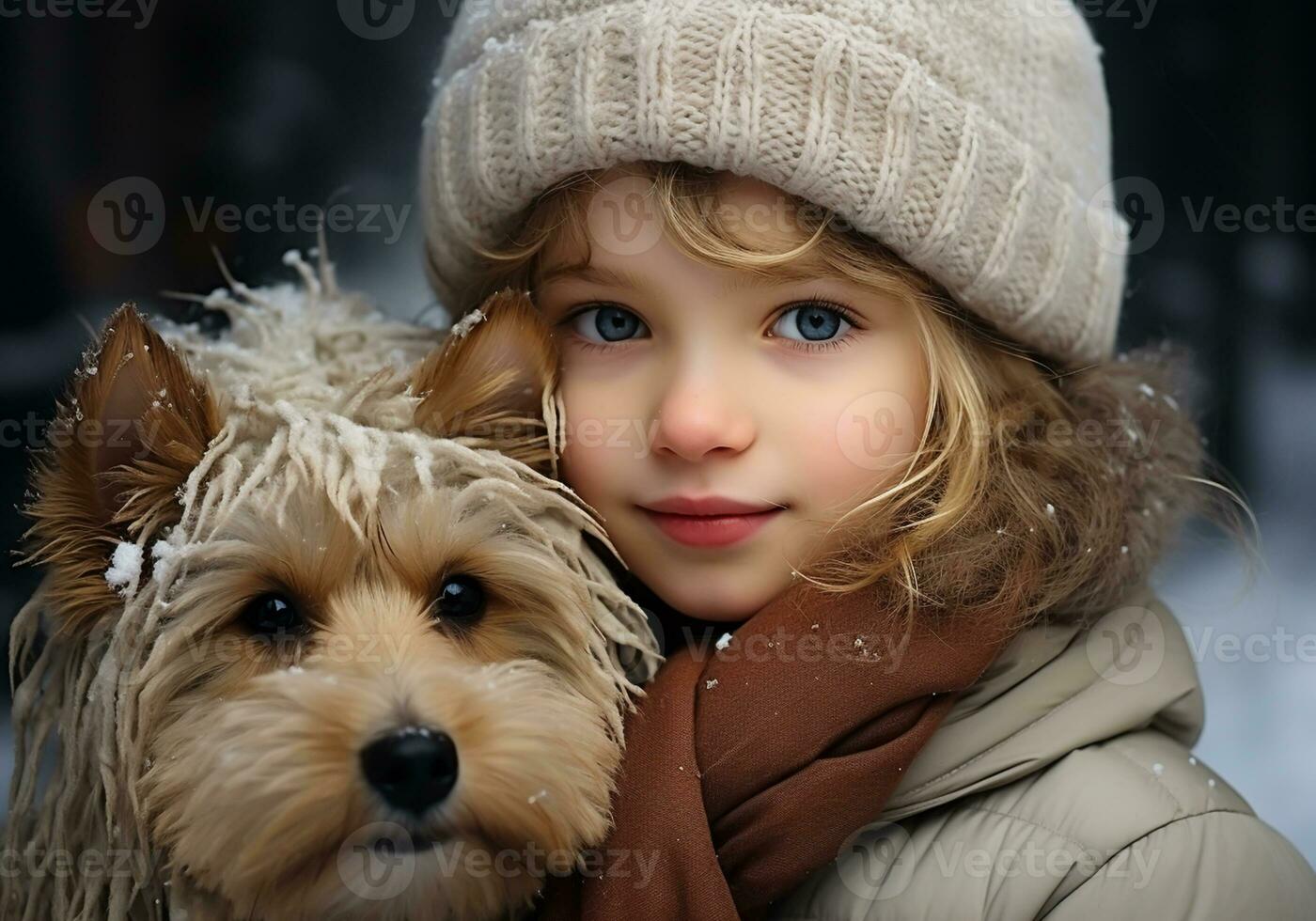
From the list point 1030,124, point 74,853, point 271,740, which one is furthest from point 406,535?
point 1030,124

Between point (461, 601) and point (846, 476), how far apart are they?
0.46 meters

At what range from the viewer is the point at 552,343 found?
1.50 meters

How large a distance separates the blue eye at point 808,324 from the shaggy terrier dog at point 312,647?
29 centimetres

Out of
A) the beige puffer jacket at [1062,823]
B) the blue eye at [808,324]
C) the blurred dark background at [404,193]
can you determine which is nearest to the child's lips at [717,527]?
the blue eye at [808,324]

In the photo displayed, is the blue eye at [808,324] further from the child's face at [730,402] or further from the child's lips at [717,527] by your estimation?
the child's lips at [717,527]

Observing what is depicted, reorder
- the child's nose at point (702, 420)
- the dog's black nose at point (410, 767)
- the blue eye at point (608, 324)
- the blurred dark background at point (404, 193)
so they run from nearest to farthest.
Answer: the dog's black nose at point (410, 767) → the child's nose at point (702, 420) → the blue eye at point (608, 324) → the blurred dark background at point (404, 193)

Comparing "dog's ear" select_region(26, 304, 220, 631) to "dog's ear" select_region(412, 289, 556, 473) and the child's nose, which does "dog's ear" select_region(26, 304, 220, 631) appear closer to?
"dog's ear" select_region(412, 289, 556, 473)

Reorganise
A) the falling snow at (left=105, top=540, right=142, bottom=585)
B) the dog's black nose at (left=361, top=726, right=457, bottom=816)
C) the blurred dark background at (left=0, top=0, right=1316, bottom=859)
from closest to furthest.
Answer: the dog's black nose at (left=361, top=726, right=457, bottom=816) → the falling snow at (left=105, top=540, right=142, bottom=585) → the blurred dark background at (left=0, top=0, right=1316, bottom=859)

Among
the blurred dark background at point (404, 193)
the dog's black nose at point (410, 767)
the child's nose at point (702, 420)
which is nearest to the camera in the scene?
the dog's black nose at point (410, 767)

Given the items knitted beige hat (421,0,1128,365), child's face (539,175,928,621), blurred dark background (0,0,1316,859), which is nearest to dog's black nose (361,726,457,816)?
child's face (539,175,928,621)

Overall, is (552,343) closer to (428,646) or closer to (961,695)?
(428,646)

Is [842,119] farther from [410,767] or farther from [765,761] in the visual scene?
[410,767]

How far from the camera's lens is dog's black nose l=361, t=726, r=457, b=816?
3.56ft

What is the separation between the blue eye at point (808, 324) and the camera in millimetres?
1450
